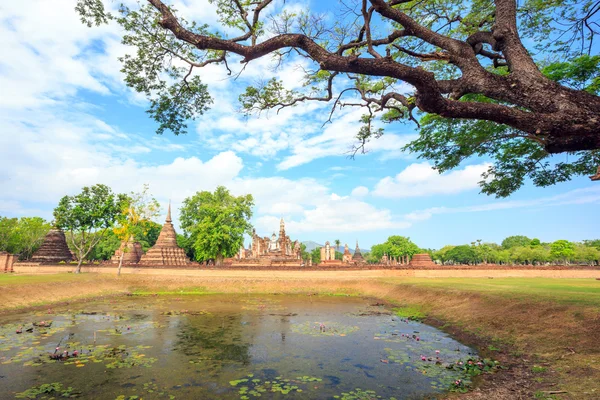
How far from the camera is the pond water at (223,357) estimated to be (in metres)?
6.66

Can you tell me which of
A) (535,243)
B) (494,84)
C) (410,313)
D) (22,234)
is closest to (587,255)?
(535,243)

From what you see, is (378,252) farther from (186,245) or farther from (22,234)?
(22,234)

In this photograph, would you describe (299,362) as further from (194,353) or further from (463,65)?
(463,65)

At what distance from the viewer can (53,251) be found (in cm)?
3969

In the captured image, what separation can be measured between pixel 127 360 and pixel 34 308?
44.4 ft

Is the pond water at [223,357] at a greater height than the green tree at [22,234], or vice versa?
the green tree at [22,234]

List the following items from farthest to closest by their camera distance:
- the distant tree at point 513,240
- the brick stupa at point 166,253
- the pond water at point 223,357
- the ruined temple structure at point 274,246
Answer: the distant tree at point 513,240 < the ruined temple structure at point 274,246 < the brick stupa at point 166,253 < the pond water at point 223,357

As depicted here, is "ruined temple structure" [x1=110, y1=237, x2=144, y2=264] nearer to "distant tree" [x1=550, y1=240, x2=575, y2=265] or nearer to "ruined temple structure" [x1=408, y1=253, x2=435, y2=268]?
"ruined temple structure" [x1=408, y1=253, x2=435, y2=268]

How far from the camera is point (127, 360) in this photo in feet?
27.9

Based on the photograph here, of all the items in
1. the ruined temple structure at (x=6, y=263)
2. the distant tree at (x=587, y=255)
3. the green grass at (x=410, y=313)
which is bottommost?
the green grass at (x=410, y=313)

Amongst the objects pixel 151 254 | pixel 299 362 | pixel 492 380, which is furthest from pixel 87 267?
pixel 492 380

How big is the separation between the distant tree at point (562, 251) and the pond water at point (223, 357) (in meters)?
79.3

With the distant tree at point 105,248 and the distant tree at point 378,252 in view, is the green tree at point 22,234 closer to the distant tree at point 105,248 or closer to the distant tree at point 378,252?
the distant tree at point 105,248

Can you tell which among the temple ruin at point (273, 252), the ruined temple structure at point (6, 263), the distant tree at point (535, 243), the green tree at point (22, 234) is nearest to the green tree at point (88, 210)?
the ruined temple structure at point (6, 263)
